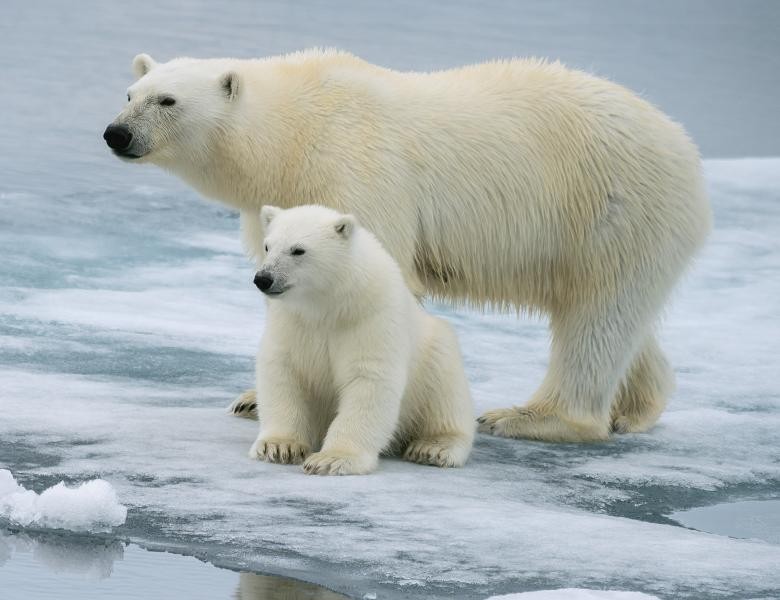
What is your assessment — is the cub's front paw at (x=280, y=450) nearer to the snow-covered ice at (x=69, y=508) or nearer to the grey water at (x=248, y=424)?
the grey water at (x=248, y=424)

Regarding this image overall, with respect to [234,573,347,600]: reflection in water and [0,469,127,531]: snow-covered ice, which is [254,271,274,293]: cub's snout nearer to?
[0,469,127,531]: snow-covered ice

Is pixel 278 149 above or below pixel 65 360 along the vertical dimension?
above

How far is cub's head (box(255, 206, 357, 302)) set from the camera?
5312 mm

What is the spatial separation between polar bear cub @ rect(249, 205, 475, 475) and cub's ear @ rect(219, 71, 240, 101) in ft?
2.56

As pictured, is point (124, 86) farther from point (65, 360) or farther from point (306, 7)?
point (65, 360)

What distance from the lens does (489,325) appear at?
355 inches

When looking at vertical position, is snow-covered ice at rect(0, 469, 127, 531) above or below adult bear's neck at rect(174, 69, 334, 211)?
below

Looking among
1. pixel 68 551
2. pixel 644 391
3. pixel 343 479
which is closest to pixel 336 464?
pixel 343 479

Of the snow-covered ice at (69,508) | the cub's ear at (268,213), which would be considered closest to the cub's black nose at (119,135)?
the cub's ear at (268,213)

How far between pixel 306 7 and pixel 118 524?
17275 mm

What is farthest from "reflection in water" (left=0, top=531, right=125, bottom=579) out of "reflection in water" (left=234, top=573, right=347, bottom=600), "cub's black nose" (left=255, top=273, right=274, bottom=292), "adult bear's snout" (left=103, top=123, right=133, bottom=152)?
"adult bear's snout" (left=103, top=123, right=133, bottom=152)

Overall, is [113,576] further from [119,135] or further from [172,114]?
[172,114]

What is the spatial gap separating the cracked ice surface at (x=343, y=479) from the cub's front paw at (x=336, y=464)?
62mm

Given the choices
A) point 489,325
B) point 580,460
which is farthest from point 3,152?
point 580,460
